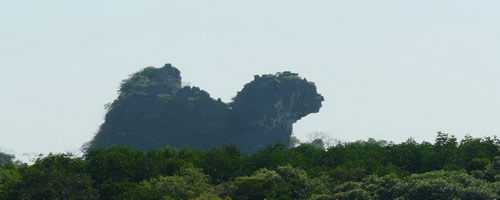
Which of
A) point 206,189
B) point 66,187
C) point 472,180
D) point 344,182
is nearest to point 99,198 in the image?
point 66,187

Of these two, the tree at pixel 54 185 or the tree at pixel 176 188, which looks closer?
the tree at pixel 176 188

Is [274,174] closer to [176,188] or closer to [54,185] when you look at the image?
[176,188]

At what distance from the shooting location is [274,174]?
84812 mm

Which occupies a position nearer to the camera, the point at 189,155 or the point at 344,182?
the point at 344,182

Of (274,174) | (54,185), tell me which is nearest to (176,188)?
(274,174)

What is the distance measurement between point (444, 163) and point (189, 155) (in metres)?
24.0

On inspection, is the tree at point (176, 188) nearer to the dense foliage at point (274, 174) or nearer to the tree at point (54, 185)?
the dense foliage at point (274, 174)

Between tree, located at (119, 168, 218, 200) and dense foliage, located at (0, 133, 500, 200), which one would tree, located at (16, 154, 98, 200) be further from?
tree, located at (119, 168, 218, 200)

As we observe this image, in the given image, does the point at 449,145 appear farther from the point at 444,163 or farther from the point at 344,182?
the point at 344,182

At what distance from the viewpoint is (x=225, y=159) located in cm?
9394

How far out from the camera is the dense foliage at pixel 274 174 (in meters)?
76.8

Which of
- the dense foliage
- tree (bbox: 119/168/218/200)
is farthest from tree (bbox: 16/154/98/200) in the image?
tree (bbox: 119/168/218/200)

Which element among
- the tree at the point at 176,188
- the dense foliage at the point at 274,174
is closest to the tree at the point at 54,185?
the dense foliage at the point at 274,174

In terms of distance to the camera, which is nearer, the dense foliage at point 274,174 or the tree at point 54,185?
the dense foliage at point 274,174
